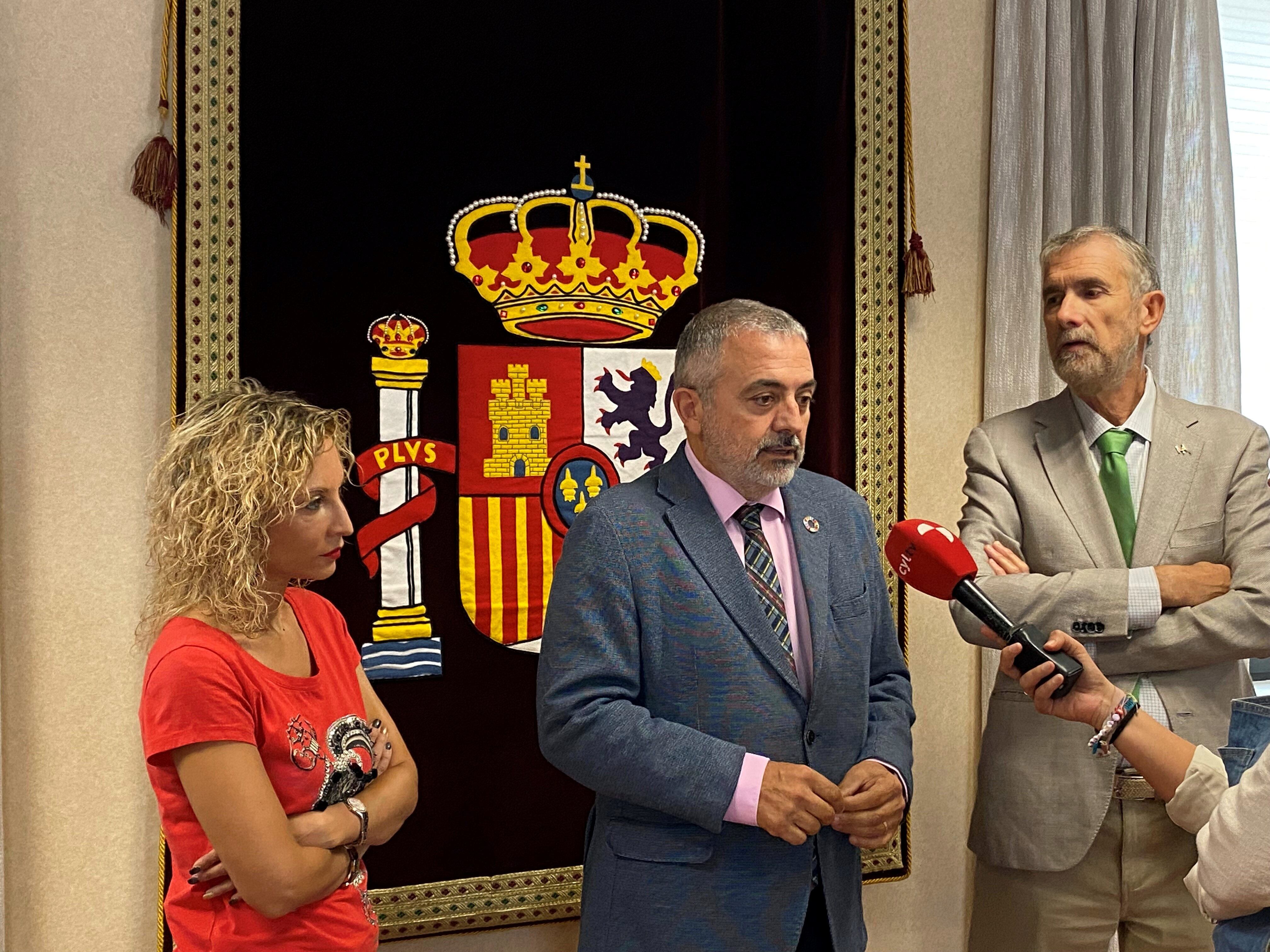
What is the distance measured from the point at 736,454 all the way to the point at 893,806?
666 mm

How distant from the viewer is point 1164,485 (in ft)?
7.93

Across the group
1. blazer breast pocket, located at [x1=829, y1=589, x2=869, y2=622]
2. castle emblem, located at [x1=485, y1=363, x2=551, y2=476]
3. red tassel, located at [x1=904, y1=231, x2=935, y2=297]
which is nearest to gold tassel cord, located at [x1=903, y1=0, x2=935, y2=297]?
red tassel, located at [x1=904, y1=231, x2=935, y2=297]

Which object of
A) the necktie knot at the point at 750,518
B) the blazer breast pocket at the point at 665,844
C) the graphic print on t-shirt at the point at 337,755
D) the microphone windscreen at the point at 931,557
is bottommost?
the blazer breast pocket at the point at 665,844

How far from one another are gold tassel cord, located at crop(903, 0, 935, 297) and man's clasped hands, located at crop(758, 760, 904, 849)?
1.56 metres

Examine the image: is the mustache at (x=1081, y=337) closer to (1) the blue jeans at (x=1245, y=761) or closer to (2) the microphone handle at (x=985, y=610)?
(2) the microphone handle at (x=985, y=610)

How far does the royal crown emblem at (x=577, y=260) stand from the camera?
8.86 ft

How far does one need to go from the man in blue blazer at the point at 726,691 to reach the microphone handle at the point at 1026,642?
0.78 feet

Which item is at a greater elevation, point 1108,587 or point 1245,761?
point 1108,587

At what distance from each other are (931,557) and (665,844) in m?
0.66

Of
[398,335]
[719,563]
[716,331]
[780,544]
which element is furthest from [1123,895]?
[398,335]

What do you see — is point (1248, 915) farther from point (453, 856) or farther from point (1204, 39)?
point (1204, 39)

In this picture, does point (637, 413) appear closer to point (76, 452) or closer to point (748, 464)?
point (748, 464)

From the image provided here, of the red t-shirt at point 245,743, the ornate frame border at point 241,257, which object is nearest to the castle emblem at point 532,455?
the ornate frame border at point 241,257

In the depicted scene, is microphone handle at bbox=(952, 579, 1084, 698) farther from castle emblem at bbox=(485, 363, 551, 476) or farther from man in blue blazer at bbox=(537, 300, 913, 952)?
castle emblem at bbox=(485, 363, 551, 476)
